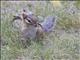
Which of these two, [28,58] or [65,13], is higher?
[65,13]

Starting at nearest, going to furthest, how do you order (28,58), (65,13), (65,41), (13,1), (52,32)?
(28,58) → (65,41) → (52,32) → (65,13) → (13,1)

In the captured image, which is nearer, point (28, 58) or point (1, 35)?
point (28, 58)

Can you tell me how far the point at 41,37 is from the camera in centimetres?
485

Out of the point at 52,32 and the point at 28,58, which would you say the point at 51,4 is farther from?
the point at 28,58

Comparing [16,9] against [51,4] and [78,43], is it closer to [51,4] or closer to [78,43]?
[51,4]

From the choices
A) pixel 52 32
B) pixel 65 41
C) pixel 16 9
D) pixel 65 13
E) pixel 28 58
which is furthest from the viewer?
pixel 16 9

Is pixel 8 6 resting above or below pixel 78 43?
above

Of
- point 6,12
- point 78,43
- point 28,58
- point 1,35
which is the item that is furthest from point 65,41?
point 6,12

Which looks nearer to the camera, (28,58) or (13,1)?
(28,58)

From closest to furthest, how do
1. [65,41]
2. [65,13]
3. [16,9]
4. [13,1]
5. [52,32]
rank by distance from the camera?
1. [65,41]
2. [52,32]
3. [65,13]
4. [16,9]
5. [13,1]

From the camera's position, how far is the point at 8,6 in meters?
6.28

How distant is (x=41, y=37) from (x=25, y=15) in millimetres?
422

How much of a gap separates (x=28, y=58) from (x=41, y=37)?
0.55m

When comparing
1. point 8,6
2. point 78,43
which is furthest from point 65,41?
point 8,6
